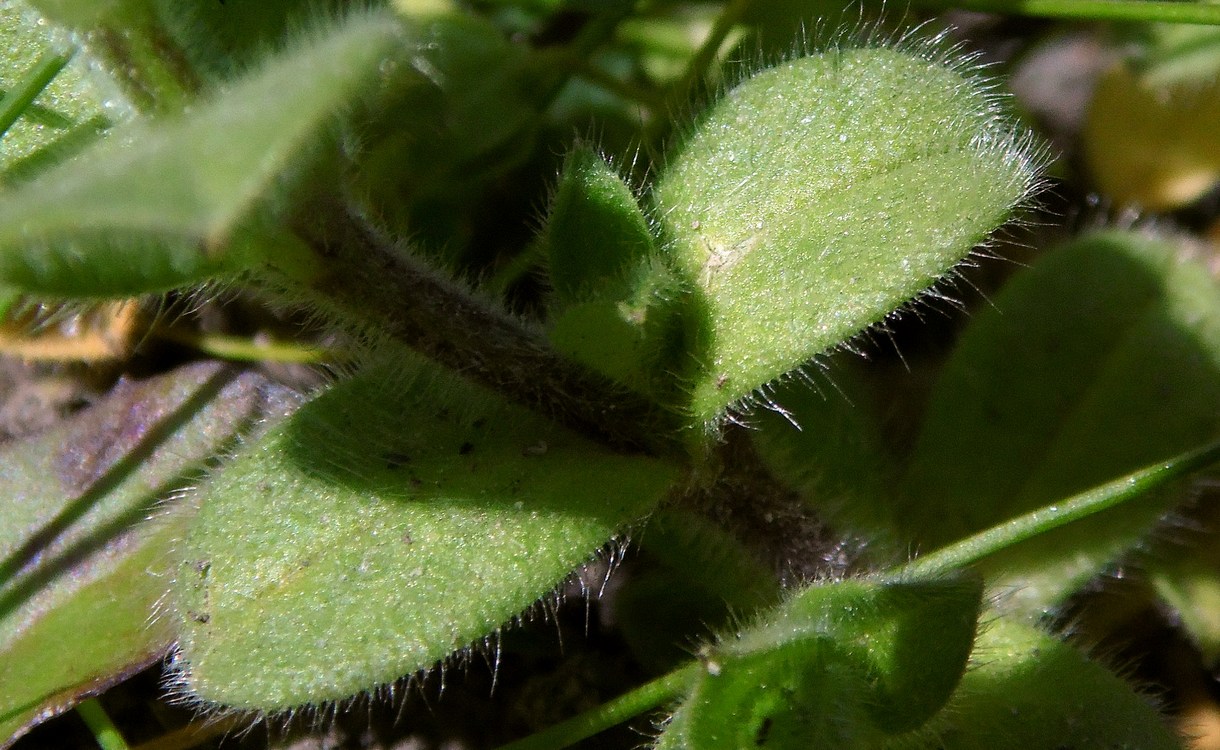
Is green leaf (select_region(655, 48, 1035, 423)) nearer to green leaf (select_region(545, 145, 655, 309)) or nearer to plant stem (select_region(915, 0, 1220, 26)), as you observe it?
green leaf (select_region(545, 145, 655, 309))

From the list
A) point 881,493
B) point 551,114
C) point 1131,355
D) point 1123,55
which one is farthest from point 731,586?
point 1123,55

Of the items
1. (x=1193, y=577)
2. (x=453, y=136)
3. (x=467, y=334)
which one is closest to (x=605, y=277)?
(x=467, y=334)

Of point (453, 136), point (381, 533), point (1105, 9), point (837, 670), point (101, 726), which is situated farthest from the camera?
point (453, 136)

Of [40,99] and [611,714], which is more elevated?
[40,99]

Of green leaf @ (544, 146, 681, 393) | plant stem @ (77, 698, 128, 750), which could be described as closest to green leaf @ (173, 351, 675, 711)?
green leaf @ (544, 146, 681, 393)

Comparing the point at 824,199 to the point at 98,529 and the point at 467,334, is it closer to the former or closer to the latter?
the point at 467,334

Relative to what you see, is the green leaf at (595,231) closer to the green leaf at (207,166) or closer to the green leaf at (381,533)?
the green leaf at (381,533)
